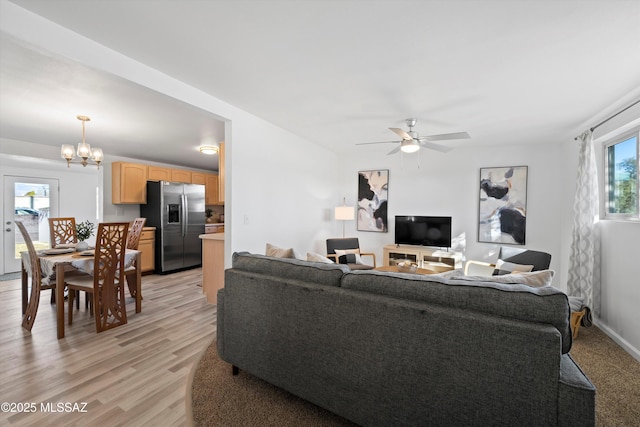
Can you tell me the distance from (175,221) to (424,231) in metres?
4.76

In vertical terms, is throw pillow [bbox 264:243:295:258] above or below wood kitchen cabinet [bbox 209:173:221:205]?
below

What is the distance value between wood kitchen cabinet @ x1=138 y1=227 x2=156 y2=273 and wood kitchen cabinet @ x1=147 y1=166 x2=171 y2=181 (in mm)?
1140

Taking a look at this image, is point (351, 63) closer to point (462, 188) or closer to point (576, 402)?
point (576, 402)

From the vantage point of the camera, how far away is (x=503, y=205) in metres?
4.41

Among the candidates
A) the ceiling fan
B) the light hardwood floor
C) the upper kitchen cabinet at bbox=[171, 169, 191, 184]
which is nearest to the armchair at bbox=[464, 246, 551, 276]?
the ceiling fan

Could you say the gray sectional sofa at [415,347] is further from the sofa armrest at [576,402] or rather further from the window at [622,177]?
the window at [622,177]

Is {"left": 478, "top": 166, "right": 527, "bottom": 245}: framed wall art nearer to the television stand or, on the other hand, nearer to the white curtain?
the television stand

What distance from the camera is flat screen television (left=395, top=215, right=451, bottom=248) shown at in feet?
15.0

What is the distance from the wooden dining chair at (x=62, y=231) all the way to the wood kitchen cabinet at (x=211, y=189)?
3036 millimetres

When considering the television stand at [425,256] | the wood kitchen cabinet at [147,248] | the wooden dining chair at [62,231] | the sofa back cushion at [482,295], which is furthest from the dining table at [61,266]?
the television stand at [425,256]

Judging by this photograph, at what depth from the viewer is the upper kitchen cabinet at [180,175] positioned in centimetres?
607

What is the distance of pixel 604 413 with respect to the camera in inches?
68.4

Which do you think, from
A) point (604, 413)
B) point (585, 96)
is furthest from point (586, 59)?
point (604, 413)

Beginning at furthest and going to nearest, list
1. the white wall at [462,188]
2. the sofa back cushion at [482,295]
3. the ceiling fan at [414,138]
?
the white wall at [462,188], the ceiling fan at [414,138], the sofa back cushion at [482,295]
